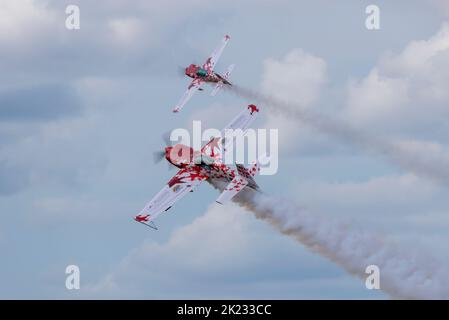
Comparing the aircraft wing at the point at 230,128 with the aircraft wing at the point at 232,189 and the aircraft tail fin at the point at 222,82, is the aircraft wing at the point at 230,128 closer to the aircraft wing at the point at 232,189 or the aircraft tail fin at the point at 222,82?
the aircraft wing at the point at 232,189

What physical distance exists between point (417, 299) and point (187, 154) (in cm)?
2501

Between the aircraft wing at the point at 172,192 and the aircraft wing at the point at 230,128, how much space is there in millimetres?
1826

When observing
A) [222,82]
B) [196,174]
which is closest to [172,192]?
[196,174]

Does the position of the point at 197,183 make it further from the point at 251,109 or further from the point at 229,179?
the point at 251,109

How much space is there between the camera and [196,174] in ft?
366

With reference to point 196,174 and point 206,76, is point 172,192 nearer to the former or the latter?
point 196,174

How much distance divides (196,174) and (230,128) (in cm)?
668

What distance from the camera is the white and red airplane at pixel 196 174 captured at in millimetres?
107750

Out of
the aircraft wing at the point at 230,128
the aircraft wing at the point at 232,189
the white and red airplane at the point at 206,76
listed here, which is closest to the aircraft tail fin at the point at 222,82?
the white and red airplane at the point at 206,76

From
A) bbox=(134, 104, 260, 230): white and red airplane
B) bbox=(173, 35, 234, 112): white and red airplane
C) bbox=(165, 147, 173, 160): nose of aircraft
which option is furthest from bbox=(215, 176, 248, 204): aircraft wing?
bbox=(173, 35, 234, 112): white and red airplane

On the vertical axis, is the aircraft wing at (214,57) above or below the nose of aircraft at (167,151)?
above

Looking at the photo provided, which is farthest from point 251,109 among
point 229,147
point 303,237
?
point 303,237

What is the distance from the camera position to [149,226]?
352 feet

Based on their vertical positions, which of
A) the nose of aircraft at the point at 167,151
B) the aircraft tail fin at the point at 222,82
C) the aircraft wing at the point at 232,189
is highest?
the aircraft tail fin at the point at 222,82
